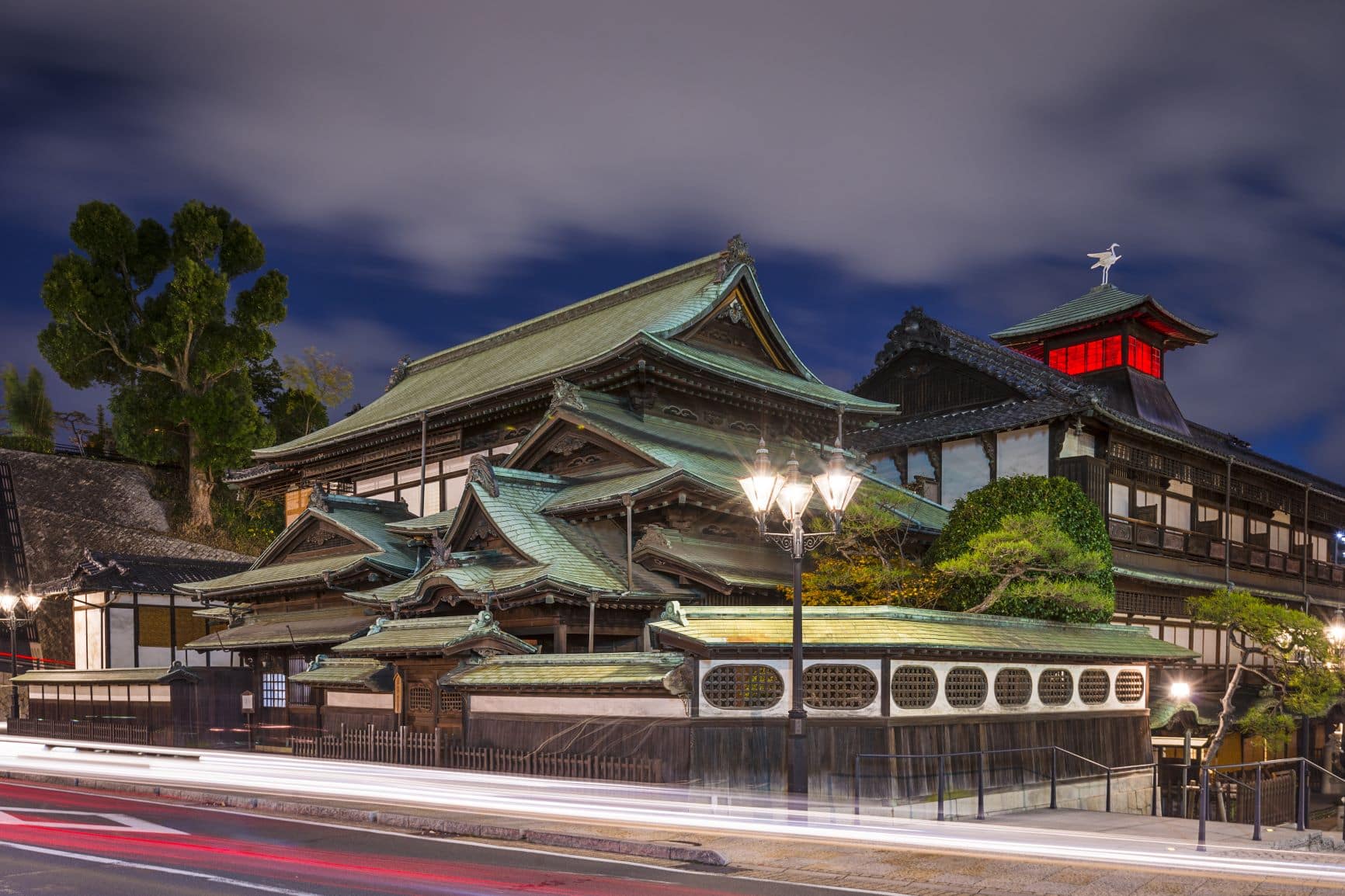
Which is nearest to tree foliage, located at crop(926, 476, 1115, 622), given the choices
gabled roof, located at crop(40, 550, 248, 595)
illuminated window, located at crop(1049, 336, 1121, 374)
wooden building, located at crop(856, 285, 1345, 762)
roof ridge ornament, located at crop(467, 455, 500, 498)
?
wooden building, located at crop(856, 285, 1345, 762)

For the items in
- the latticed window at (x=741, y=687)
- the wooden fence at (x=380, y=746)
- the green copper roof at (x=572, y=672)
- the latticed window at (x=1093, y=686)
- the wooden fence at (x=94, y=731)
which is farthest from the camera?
the wooden fence at (x=94, y=731)

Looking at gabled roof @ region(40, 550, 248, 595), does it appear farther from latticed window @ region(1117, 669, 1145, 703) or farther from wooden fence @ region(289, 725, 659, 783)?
latticed window @ region(1117, 669, 1145, 703)

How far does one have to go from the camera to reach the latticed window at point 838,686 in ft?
59.4

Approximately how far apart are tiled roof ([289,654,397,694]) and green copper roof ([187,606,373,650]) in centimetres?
129

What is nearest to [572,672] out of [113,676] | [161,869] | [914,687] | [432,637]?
[432,637]

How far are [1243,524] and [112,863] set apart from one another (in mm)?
39047

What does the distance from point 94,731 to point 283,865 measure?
83.8 ft

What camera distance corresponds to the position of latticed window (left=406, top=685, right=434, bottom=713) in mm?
23453

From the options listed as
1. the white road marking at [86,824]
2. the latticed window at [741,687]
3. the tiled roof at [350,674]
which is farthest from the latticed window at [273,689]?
the latticed window at [741,687]

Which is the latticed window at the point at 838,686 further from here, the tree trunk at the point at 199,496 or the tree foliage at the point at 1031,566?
the tree trunk at the point at 199,496

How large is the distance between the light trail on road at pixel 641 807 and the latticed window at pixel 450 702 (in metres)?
1.80

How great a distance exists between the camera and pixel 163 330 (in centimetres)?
5262

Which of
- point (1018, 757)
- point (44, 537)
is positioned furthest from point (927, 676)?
point (44, 537)

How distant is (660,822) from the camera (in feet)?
50.3
